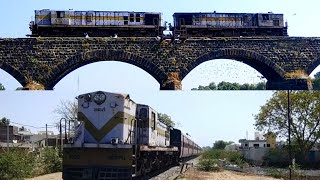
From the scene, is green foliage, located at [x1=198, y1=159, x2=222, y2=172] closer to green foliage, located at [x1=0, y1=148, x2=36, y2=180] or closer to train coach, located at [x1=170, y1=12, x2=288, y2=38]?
green foliage, located at [x1=0, y1=148, x2=36, y2=180]

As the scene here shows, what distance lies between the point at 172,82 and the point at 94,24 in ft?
24.9

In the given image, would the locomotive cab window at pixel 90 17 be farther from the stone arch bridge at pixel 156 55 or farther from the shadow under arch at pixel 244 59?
the shadow under arch at pixel 244 59

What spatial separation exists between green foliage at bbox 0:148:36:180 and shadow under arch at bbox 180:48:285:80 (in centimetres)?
2231

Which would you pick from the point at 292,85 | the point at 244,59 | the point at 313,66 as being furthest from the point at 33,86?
the point at 313,66

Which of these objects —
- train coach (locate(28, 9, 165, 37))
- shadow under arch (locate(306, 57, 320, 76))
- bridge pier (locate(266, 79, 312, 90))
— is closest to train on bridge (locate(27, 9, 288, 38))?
train coach (locate(28, 9, 165, 37))

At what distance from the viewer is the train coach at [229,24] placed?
123 feet

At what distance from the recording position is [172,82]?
1345 inches

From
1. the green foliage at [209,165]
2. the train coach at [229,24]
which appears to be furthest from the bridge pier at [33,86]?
the green foliage at [209,165]

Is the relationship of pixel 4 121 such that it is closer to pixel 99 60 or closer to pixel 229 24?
pixel 99 60

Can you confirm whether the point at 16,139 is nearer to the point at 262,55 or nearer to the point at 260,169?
the point at 260,169

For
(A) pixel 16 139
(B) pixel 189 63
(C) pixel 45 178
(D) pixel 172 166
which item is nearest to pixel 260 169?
(C) pixel 45 178

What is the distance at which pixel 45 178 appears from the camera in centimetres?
1307

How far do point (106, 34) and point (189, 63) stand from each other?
685cm

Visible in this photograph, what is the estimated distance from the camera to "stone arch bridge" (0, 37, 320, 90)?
33438 mm
